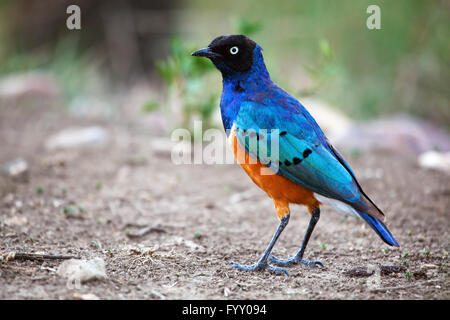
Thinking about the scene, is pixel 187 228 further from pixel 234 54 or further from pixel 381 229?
pixel 381 229

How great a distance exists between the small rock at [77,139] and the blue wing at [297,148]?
129 inches

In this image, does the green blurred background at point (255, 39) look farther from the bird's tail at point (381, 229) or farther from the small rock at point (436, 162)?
the bird's tail at point (381, 229)

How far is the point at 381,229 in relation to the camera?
3570 millimetres

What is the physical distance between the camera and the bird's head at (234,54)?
4109 mm

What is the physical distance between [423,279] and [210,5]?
1103 cm

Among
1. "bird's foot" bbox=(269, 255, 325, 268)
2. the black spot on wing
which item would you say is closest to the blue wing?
the black spot on wing

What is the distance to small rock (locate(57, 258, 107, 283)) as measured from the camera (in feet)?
10.3

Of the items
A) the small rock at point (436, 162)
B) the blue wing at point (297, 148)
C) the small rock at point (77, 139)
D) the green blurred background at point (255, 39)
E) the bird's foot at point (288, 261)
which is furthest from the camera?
the green blurred background at point (255, 39)

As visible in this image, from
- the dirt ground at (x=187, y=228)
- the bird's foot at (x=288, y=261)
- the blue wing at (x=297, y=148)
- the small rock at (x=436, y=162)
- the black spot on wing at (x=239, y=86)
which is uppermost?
the black spot on wing at (x=239, y=86)

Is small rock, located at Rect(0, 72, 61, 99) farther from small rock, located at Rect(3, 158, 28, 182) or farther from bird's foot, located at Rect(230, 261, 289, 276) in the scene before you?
bird's foot, located at Rect(230, 261, 289, 276)

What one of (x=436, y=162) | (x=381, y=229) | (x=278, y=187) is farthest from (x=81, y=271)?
(x=436, y=162)

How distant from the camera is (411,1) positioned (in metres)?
8.78

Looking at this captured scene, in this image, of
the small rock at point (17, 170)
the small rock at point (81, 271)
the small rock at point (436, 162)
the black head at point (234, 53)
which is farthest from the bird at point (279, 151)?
the small rock at point (436, 162)

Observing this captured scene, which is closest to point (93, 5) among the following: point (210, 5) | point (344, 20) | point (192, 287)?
point (210, 5)
